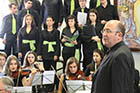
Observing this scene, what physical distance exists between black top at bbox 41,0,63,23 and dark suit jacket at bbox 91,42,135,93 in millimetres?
2791

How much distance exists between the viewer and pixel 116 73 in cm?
180

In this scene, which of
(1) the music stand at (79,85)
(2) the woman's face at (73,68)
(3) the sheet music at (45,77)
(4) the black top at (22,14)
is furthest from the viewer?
(4) the black top at (22,14)

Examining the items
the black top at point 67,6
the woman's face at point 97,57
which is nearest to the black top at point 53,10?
the black top at point 67,6

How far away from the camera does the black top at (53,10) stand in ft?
15.0

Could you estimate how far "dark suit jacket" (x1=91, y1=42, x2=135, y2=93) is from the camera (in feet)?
5.86

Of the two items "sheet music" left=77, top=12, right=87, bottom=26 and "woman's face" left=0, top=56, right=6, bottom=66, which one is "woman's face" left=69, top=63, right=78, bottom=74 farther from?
"woman's face" left=0, top=56, right=6, bottom=66

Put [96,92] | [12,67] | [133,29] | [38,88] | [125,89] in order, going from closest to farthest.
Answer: [125,89]
[96,92]
[12,67]
[38,88]
[133,29]

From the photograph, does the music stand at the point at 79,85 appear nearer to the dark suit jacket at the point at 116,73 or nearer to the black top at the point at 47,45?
the black top at the point at 47,45

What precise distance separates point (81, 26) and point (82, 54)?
599mm

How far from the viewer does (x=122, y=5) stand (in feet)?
16.6

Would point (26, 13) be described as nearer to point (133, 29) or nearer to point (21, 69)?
point (21, 69)

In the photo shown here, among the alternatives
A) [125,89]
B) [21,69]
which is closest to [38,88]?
[21,69]

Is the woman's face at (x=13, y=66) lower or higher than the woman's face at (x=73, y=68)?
higher

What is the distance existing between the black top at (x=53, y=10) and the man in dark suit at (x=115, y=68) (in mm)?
2727
